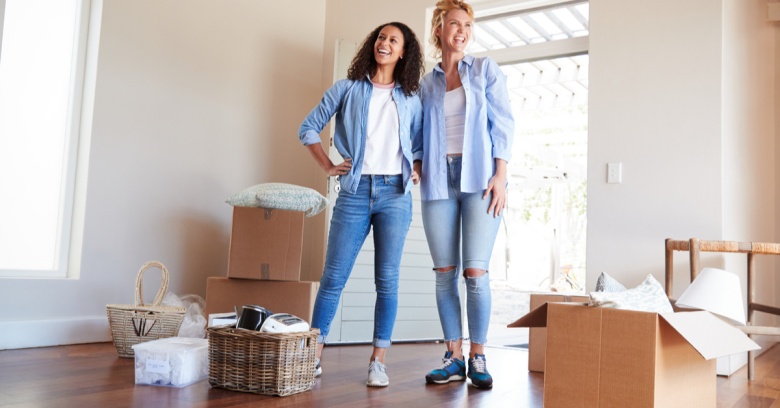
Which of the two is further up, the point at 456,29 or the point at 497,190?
the point at 456,29

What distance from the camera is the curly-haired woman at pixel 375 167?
7.65 ft

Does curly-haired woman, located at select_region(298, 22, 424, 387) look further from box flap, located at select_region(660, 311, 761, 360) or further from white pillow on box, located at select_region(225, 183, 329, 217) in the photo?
box flap, located at select_region(660, 311, 761, 360)

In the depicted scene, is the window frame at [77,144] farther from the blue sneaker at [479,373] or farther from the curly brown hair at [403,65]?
the blue sneaker at [479,373]

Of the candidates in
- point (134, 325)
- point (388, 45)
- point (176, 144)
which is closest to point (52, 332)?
point (134, 325)

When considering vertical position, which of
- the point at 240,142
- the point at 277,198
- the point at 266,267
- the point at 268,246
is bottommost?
the point at 266,267

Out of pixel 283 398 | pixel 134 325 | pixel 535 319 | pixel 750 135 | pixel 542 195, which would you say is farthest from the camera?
pixel 542 195

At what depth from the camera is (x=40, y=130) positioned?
325 cm

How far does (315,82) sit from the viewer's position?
4.63 metres

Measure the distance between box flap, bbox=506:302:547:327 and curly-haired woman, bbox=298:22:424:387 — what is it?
2.47 ft

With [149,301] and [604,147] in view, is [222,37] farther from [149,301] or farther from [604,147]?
Result: [604,147]

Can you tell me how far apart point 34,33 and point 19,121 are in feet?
1.46

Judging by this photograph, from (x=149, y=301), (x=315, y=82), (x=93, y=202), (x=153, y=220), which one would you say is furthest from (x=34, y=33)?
(x=315, y=82)

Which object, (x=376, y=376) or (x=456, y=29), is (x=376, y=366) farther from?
(x=456, y=29)

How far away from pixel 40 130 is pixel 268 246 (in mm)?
1264
